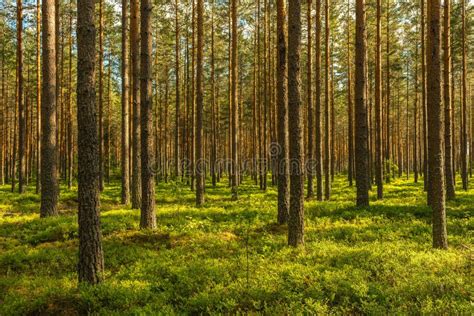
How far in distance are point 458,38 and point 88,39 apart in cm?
2454

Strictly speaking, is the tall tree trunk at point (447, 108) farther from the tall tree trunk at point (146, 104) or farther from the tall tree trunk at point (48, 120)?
the tall tree trunk at point (48, 120)

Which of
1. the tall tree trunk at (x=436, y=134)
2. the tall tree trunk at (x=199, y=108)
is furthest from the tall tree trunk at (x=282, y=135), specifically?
the tall tree trunk at (x=199, y=108)

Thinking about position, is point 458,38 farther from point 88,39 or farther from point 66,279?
point 66,279

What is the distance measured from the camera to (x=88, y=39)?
6.04 meters

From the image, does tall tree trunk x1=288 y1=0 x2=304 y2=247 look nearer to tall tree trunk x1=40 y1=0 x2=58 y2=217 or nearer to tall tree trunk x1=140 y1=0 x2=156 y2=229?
tall tree trunk x1=140 y1=0 x2=156 y2=229

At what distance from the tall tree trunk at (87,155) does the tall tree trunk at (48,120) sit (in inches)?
269

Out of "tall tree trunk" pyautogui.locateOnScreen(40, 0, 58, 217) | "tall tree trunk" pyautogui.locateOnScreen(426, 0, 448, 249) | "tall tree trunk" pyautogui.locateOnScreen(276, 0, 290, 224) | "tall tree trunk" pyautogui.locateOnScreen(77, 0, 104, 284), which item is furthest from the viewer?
"tall tree trunk" pyautogui.locateOnScreen(40, 0, 58, 217)

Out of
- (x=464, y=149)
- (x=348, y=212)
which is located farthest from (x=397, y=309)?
(x=464, y=149)

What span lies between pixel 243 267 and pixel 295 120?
374cm

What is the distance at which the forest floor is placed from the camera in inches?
205

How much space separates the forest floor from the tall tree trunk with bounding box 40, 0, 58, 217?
1.03m

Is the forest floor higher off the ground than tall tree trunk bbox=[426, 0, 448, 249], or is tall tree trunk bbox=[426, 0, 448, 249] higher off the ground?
tall tree trunk bbox=[426, 0, 448, 249]

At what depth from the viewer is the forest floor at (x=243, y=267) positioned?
5195mm

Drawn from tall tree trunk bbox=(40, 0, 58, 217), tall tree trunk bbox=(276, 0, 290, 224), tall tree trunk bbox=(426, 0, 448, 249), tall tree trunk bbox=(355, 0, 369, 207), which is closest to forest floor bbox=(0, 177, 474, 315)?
tall tree trunk bbox=(426, 0, 448, 249)
